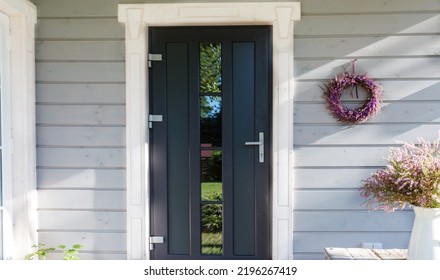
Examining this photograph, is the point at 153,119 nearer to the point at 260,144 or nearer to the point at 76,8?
the point at 260,144

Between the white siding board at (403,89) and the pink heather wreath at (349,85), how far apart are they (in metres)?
0.06

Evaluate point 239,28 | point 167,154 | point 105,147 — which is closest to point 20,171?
point 105,147

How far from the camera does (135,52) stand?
8.25 feet

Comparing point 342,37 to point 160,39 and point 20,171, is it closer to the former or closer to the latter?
point 160,39

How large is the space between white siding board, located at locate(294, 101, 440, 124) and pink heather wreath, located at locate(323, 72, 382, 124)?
0.20ft

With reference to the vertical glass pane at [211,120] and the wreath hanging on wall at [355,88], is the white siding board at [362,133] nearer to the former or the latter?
the wreath hanging on wall at [355,88]

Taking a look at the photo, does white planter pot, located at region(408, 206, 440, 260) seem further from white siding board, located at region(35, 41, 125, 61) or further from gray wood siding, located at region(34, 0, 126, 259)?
white siding board, located at region(35, 41, 125, 61)

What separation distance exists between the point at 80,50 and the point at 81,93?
32cm

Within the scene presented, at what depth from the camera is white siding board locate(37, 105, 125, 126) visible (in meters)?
2.56

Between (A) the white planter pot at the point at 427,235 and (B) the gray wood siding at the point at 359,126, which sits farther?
(B) the gray wood siding at the point at 359,126

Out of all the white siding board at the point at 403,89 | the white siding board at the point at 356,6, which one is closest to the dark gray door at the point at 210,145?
the white siding board at the point at 403,89

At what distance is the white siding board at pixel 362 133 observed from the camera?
8.18ft

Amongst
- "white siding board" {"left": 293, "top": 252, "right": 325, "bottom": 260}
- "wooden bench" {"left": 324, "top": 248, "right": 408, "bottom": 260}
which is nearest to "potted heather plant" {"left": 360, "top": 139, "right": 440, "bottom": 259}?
"wooden bench" {"left": 324, "top": 248, "right": 408, "bottom": 260}
